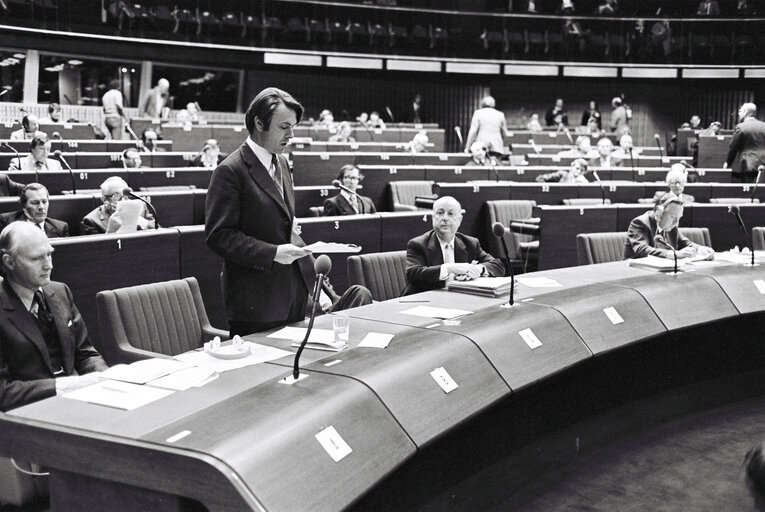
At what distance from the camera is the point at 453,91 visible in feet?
54.5

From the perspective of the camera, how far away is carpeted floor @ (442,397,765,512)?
288 cm

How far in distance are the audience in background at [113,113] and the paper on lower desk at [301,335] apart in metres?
8.98

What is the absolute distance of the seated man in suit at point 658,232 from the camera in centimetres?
447

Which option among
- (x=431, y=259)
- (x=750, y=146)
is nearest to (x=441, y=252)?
(x=431, y=259)

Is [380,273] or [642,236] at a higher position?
[642,236]

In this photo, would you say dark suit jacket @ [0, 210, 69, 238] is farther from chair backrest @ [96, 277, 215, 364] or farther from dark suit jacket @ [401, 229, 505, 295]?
dark suit jacket @ [401, 229, 505, 295]

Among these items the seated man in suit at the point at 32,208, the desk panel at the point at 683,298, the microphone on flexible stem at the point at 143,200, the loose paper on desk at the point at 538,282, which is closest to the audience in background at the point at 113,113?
the microphone on flexible stem at the point at 143,200

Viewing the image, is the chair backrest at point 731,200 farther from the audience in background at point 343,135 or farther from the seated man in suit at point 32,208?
the audience in background at point 343,135

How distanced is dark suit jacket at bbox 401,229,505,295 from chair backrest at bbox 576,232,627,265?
102cm

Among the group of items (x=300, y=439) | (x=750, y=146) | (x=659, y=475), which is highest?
(x=750, y=146)

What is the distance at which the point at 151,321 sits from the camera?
3008mm

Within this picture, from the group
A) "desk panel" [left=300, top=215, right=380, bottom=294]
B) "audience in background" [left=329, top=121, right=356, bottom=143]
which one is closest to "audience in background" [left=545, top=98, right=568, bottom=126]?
"audience in background" [left=329, top=121, right=356, bottom=143]

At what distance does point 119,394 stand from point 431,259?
6.63 ft

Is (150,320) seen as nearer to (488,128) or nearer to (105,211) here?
(105,211)
